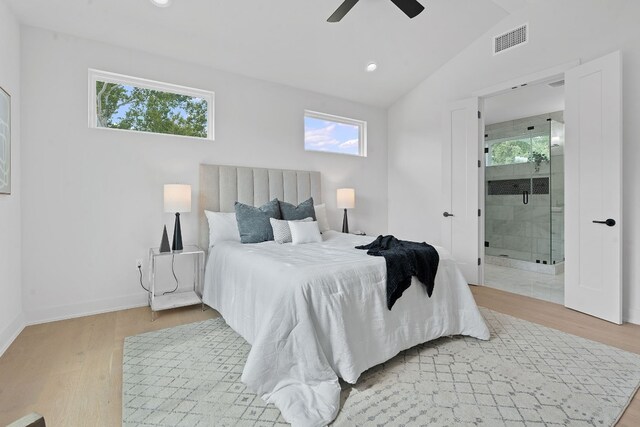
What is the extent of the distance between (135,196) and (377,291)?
2.71m

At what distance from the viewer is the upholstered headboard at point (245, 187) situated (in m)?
3.61

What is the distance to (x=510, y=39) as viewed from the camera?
148 inches

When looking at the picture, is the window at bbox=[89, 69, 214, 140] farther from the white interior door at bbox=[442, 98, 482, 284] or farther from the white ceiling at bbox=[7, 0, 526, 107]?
the white interior door at bbox=[442, 98, 482, 284]

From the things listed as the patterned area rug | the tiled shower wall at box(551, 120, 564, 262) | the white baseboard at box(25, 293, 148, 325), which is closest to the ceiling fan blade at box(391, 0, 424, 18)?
the patterned area rug

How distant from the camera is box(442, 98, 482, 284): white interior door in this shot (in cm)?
407

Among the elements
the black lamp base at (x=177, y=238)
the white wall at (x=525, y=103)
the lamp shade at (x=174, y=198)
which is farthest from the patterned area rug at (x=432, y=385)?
the white wall at (x=525, y=103)

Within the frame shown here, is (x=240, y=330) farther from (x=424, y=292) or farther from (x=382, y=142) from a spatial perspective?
(x=382, y=142)

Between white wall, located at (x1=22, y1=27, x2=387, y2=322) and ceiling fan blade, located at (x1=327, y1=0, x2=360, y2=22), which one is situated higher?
ceiling fan blade, located at (x1=327, y1=0, x2=360, y2=22)

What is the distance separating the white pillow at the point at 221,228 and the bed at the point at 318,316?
38 centimetres

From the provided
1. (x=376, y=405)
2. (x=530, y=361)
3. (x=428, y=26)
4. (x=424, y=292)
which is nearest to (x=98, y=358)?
(x=376, y=405)

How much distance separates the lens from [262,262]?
2273 mm

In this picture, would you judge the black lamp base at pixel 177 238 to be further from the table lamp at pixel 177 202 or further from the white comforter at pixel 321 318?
the white comforter at pixel 321 318

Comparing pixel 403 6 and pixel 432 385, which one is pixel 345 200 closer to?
pixel 403 6

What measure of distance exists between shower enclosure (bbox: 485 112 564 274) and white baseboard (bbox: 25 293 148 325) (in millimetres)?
5717
